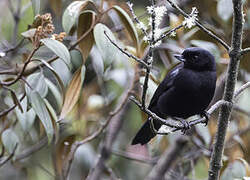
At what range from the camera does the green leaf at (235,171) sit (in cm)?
292

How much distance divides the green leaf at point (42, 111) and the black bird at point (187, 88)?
0.83 metres

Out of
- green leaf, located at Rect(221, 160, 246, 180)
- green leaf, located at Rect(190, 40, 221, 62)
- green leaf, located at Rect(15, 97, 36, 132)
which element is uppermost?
green leaf, located at Rect(190, 40, 221, 62)

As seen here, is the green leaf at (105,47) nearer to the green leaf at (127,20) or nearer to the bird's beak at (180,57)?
the green leaf at (127,20)

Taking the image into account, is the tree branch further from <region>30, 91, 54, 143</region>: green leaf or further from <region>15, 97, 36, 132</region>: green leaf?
<region>15, 97, 36, 132</region>: green leaf

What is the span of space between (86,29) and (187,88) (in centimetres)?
81

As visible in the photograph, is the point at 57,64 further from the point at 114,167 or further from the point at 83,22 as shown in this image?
the point at 114,167

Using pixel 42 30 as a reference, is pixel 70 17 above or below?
above

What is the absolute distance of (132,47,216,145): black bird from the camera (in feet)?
10.5

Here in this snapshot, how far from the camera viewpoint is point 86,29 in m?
2.92

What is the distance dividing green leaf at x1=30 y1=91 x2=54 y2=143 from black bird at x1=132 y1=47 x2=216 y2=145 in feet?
2.73

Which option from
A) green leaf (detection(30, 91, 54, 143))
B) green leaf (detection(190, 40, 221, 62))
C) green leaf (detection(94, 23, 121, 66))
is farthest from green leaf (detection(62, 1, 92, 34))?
green leaf (detection(190, 40, 221, 62))

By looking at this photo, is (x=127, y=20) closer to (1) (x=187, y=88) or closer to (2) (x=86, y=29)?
(2) (x=86, y=29)

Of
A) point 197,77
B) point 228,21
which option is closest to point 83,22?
point 197,77

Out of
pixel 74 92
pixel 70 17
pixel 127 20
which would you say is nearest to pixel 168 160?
pixel 74 92
